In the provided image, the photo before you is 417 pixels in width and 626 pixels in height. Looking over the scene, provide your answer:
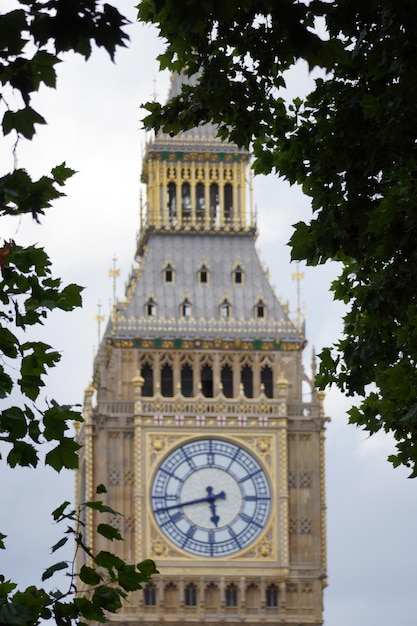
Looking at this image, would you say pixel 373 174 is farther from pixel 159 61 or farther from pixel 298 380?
pixel 298 380

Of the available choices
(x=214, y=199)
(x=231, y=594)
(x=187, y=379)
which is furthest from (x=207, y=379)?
(x=231, y=594)

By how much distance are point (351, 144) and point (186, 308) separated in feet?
184

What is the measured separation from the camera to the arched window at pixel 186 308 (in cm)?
7512

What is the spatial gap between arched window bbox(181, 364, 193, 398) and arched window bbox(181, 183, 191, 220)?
6.48 metres

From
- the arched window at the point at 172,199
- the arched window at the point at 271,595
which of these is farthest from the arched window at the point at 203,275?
the arched window at the point at 271,595

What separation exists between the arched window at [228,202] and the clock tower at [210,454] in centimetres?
308

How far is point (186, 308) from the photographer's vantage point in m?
75.6

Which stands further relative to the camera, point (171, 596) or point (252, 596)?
point (252, 596)

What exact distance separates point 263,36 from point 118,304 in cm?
5510

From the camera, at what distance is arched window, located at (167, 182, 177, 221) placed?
255 feet

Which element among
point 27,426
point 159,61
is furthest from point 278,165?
point 27,426

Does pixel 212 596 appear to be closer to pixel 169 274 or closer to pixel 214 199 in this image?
pixel 169 274

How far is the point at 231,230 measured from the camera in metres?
77.4

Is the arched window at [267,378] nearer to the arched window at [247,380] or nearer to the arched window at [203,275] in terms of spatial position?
the arched window at [247,380]
